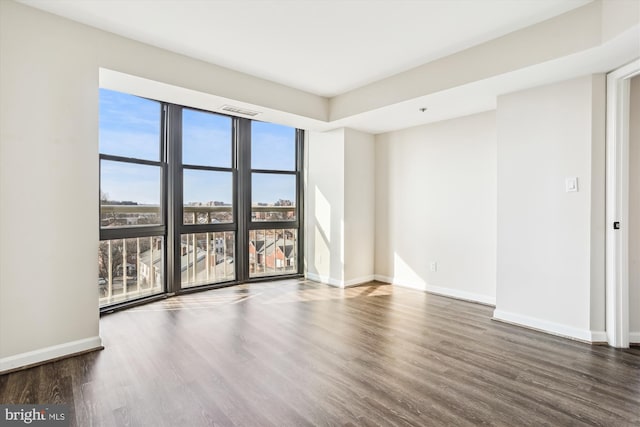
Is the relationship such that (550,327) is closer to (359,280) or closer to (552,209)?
(552,209)

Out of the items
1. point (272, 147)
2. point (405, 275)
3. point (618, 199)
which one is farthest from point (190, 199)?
point (618, 199)

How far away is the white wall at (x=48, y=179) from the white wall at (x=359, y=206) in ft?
9.62

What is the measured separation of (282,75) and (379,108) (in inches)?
46.0

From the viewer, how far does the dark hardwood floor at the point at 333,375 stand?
1870 mm

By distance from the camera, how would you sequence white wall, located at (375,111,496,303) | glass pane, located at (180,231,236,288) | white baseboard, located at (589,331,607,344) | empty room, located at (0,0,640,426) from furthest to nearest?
glass pane, located at (180,231,236,288), white wall, located at (375,111,496,303), white baseboard, located at (589,331,607,344), empty room, located at (0,0,640,426)

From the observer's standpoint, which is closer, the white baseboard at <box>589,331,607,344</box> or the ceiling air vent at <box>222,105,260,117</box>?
the white baseboard at <box>589,331,607,344</box>

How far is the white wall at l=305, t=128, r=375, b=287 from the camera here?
4.81m

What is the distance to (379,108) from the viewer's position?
3.83 meters

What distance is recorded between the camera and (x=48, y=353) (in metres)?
2.47

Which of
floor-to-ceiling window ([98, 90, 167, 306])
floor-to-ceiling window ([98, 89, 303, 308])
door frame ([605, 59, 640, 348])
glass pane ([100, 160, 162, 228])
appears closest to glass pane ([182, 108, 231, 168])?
floor-to-ceiling window ([98, 89, 303, 308])

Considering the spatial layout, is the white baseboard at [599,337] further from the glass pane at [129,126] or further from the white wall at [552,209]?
the glass pane at [129,126]

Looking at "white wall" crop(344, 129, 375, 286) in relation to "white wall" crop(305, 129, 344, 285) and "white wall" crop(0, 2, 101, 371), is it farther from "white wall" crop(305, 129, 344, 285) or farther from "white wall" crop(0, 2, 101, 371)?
"white wall" crop(0, 2, 101, 371)

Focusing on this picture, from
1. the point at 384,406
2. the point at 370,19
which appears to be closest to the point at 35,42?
the point at 370,19

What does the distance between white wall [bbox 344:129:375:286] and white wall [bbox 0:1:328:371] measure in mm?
2934
